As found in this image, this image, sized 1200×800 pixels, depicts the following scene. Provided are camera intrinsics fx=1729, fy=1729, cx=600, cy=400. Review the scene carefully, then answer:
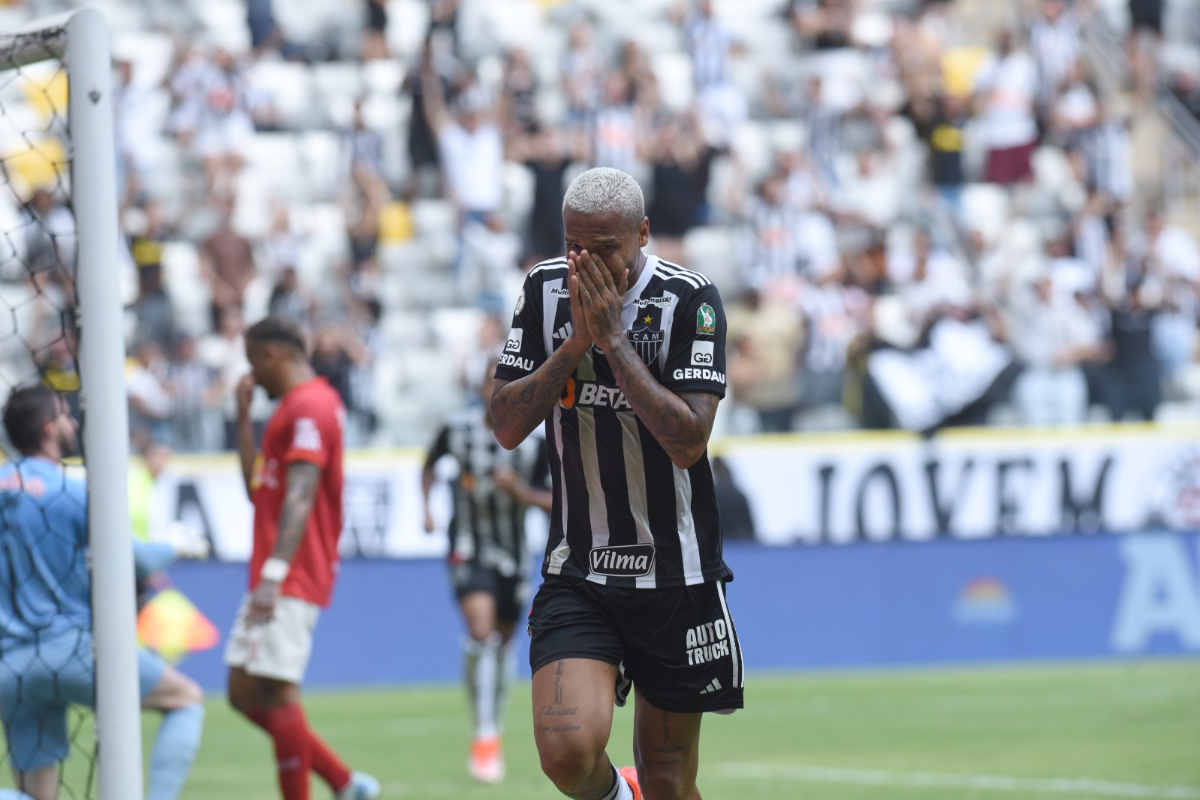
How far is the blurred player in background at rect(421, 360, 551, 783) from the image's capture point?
1073 centimetres

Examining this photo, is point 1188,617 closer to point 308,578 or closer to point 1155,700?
point 1155,700

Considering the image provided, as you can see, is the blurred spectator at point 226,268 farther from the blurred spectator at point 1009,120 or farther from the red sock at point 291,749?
the red sock at point 291,749

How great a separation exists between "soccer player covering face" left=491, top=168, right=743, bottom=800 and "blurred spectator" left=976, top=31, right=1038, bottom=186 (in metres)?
17.2

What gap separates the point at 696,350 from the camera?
555 cm

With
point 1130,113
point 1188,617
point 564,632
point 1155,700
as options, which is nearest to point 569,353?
point 564,632

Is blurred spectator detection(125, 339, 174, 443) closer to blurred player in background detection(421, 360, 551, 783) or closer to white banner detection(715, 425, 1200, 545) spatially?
white banner detection(715, 425, 1200, 545)

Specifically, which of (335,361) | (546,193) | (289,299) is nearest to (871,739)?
(335,361)

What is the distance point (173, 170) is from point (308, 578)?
13386 mm

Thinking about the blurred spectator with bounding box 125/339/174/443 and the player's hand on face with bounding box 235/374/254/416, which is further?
the blurred spectator with bounding box 125/339/174/443

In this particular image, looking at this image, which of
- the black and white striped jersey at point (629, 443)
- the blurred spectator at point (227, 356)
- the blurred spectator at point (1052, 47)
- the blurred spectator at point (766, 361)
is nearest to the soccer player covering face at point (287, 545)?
the black and white striped jersey at point (629, 443)

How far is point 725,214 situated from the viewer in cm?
2083

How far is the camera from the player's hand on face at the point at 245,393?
27.0ft

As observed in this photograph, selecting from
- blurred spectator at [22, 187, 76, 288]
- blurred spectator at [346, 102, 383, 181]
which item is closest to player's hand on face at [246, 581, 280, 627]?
blurred spectator at [22, 187, 76, 288]

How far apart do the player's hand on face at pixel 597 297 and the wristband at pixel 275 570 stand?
286cm
